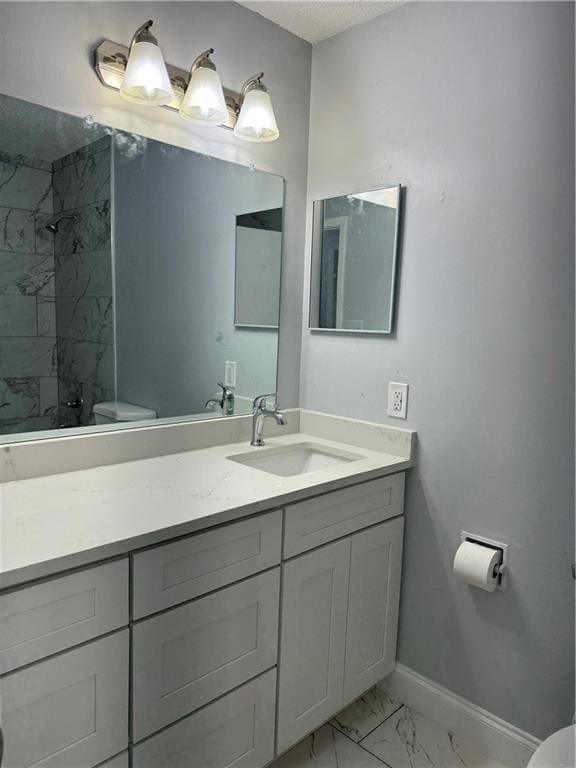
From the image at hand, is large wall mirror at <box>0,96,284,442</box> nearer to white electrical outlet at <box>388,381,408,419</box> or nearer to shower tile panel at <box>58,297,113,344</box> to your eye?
shower tile panel at <box>58,297,113,344</box>

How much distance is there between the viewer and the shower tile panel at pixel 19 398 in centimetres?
139

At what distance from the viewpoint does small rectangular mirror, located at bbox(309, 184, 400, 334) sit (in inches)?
73.0

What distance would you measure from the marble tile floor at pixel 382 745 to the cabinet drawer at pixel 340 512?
696 mm

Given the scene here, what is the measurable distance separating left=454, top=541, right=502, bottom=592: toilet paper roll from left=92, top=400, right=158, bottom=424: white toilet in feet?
3.55

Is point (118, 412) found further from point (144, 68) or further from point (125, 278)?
point (144, 68)

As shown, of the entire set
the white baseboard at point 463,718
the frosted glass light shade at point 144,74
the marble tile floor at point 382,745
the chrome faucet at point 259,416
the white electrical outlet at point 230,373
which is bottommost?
the marble tile floor at point 382,745

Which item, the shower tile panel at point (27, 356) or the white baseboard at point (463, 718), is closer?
the shower tile panel at point (27, 356)

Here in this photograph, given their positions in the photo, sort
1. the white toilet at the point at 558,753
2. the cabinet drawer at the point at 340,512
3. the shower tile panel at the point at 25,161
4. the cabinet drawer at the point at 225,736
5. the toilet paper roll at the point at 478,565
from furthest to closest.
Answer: the toilet paper roll at the point at 478,565 → the cabinet drawer at the point at 340,512 → the shower tile panel at the point at 25,161 → the cabinet drawer at the point at 225,736 → the white toilet at the point at 558,753

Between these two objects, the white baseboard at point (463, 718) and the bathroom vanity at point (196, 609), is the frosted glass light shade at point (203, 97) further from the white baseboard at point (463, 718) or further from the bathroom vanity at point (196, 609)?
the white baseboard at point (463, 718)

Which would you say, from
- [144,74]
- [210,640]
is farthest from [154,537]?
[144,74]

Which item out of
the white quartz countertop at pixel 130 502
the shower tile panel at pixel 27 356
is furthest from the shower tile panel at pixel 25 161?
the white quartz countertop at pixel 130 502

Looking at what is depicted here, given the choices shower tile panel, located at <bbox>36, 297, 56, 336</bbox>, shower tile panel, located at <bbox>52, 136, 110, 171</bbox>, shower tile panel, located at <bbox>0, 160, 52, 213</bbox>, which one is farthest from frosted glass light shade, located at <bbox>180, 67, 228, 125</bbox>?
shower tile panel, located at <bbox>36, 297, 56, 336</bbox>

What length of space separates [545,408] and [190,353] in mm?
1149

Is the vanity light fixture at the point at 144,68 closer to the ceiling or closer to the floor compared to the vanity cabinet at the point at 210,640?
closer to the ceiling
